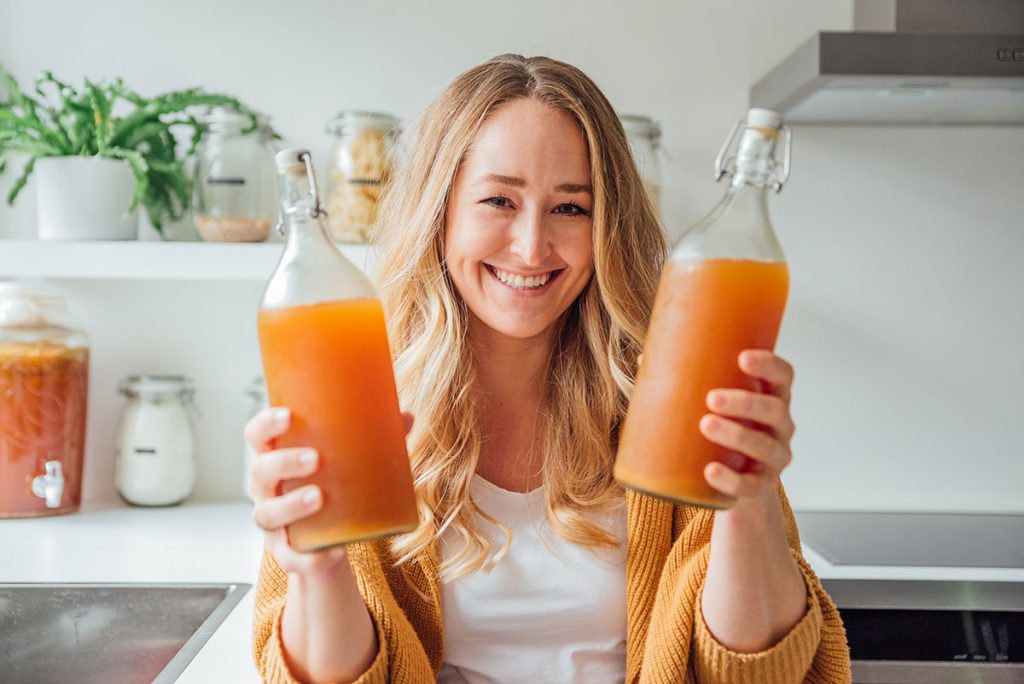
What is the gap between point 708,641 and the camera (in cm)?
104

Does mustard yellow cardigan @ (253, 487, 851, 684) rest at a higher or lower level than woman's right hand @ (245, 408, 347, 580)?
lower

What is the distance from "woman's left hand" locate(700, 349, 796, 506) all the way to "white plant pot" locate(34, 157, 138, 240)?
1382mm

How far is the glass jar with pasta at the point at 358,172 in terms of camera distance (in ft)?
5.82

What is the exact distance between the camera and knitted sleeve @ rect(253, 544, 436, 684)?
3.24 ft

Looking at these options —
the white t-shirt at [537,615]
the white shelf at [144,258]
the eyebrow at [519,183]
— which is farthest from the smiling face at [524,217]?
the white shelf at [144,258]

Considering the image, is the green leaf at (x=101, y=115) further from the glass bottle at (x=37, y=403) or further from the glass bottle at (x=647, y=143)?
the glass bottle at (x=647, y=143)

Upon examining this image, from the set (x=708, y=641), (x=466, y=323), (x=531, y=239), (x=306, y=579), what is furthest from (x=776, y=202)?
(x=306, y=579)

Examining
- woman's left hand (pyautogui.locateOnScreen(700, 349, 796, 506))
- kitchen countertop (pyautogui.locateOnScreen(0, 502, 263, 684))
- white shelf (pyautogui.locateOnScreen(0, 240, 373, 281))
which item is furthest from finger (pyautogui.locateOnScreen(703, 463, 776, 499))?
white shelf (pyautogui.locateOnScreen(0, 240, 373, 281))

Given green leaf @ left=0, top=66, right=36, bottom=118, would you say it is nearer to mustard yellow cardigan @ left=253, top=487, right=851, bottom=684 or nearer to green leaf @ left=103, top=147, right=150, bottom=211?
green leaf @ left=103, top=147, right=150, bottom=211

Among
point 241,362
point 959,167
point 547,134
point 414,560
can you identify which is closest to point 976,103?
point 959,167

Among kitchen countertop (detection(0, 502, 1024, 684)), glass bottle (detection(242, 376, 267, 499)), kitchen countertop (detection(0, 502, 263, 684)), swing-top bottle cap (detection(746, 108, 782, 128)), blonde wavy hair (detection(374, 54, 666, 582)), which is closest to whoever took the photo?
swing-top bottle cap (detection(746, 108, 782, 128))

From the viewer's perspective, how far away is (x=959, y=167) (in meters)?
2.02

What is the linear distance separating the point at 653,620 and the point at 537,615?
136 millimetres

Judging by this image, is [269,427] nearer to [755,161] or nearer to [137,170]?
[755,161]
